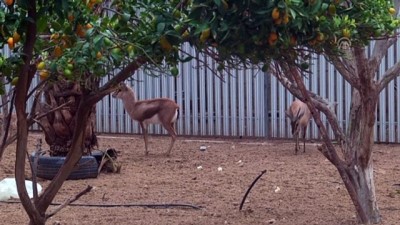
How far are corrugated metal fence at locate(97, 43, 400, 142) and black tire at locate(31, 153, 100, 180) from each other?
18.3 ft

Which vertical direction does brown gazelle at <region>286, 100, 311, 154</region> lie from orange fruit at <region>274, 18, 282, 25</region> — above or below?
below

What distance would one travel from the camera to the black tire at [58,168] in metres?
9.96

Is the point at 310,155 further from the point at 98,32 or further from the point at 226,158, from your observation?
the point at 98,32

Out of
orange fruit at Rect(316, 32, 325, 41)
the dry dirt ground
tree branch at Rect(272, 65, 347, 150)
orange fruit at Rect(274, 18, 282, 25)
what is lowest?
the dry dirt ground

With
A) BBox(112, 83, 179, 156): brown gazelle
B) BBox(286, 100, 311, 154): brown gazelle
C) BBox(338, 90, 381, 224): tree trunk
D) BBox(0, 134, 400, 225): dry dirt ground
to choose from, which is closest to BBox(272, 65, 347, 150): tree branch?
BBox(338, 90, 381, 224): tree trunk

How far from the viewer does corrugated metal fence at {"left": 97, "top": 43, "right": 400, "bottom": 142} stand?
575 inches

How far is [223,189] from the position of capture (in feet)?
30.7

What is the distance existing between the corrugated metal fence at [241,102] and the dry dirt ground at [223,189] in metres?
1.26

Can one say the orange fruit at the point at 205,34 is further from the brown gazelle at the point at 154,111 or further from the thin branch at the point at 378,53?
the brown gazelle at the point at 154,111

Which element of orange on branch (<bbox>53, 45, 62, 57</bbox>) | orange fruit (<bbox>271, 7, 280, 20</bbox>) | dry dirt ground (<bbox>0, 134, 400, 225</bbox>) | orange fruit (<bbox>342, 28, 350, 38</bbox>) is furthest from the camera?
dry dirt ground (<bbox>0, 134, 400, 225</bbox>)

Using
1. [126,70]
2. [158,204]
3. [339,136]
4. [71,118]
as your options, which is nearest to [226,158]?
[71,118]

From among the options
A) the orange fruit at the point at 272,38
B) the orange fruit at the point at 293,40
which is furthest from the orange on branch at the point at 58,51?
the orange fruit at the point at 293,40

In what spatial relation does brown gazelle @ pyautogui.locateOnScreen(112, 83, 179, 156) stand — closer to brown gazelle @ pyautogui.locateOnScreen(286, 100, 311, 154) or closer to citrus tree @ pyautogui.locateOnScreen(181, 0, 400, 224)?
brown gazelle @ pyautogui.locateOnScreen(286, 100, 311, 154)

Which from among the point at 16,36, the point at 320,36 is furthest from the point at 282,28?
the point at 16,36
